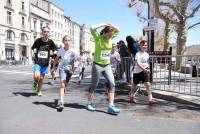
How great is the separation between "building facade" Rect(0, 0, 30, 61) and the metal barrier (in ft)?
165

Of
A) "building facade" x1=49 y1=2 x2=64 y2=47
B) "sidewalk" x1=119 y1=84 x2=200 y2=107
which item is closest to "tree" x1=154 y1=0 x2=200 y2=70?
"sidewalk" x1=119 y1=84 x2=200 y2=107

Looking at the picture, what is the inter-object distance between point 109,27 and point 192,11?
15452 mm

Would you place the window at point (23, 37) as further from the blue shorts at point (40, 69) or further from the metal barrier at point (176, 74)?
the blue shorts at point (40, 69)

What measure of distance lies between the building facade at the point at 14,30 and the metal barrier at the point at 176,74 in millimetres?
50143

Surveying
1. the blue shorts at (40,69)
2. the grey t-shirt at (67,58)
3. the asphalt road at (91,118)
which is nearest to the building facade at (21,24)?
the blue shorts at (40,69)

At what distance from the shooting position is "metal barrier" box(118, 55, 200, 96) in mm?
10758

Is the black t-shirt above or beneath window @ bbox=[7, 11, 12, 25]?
beneath

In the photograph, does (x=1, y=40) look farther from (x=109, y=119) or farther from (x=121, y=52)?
(x=109, y=119)

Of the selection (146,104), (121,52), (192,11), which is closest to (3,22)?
(192,11)

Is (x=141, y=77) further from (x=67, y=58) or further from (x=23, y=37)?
(x=23, y=37)

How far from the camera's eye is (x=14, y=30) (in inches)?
2616

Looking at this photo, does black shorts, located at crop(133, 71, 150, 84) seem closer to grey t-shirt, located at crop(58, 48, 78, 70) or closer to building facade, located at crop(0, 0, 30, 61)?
grey t-shirt, located at crop(58, 48, 78, 70)

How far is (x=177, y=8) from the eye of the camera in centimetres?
2162

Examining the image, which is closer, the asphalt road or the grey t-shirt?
the asphalt road
